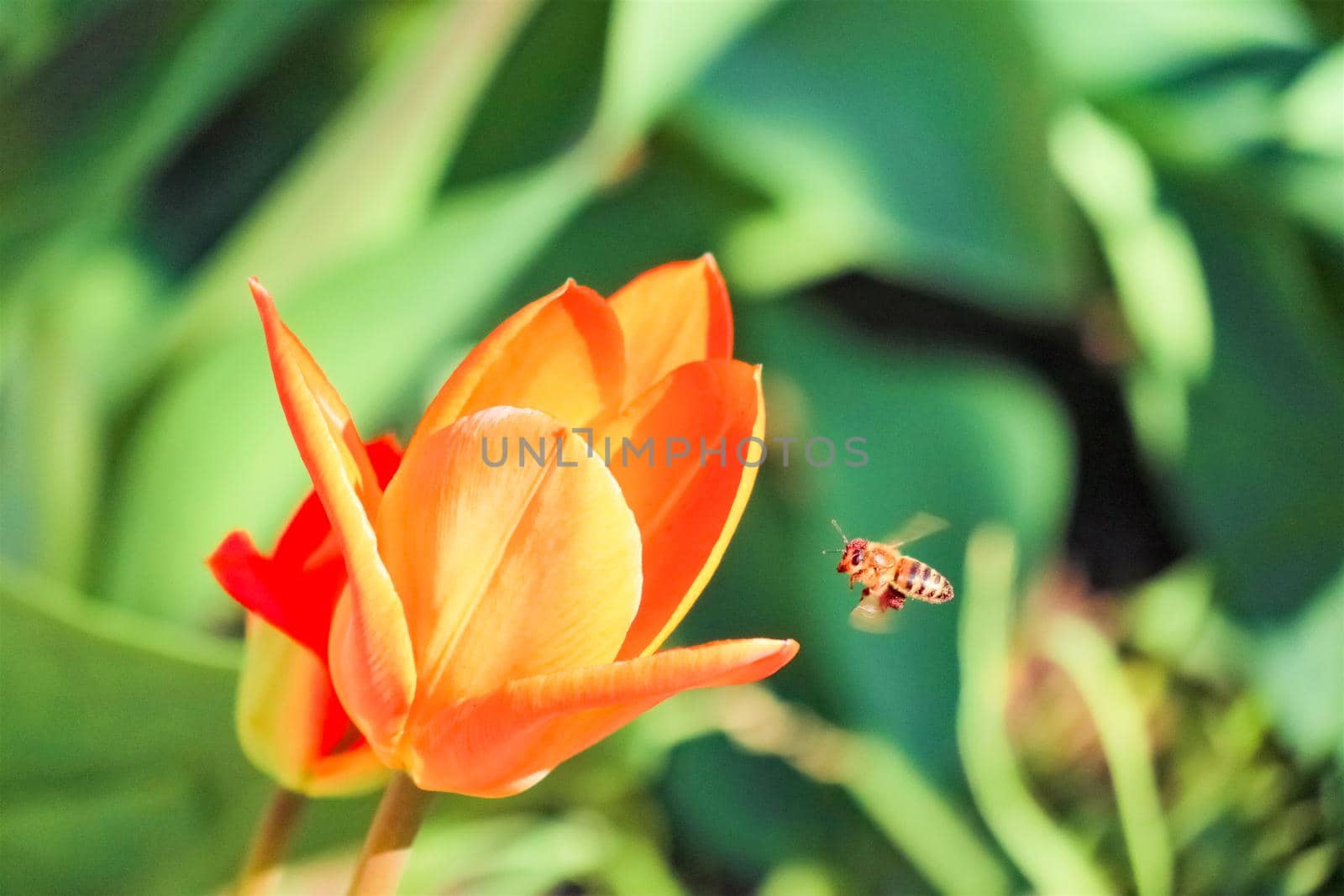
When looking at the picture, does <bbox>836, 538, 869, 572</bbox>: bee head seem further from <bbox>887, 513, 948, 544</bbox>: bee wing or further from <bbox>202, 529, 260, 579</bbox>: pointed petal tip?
<bbox>202, 529, 260, 579</bbox>: pointed petal tip

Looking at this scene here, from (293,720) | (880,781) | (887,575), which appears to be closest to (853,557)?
(887,575)

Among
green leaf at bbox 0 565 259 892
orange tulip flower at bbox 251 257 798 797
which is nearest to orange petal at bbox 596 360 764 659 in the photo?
orange tulip flower at bbox 251 257 798 797

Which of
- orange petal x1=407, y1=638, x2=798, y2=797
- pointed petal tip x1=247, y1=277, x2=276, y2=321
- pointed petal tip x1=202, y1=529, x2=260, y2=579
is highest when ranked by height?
pointed petal tip x1=247, y1=277, x2=276, y2=321

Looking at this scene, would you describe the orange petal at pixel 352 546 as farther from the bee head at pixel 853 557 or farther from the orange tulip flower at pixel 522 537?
the bee head at pixel 853 557

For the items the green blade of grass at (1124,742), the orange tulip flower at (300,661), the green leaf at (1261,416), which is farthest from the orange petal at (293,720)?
the green leaf at (1261,416)

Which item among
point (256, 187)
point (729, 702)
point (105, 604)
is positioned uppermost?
point (256, 187)

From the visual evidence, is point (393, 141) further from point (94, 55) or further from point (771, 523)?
point (771, 523)

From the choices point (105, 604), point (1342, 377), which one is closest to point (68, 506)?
point (105, 604)

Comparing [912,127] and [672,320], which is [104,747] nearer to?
[672,320]
